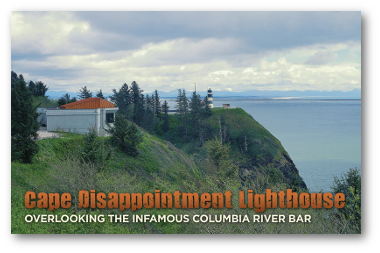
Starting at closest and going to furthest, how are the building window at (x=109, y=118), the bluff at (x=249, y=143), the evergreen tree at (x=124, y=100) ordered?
1. the building window at (x=109, y=118)
2. the bluff at (x=249, y=143)
3. the evergreen tree at (x=124, y=100)

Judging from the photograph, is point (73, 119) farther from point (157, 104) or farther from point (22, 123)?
point (157, 104)

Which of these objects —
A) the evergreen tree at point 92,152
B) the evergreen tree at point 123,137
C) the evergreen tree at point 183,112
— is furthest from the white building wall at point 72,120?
the evergreen tree at point 183,112

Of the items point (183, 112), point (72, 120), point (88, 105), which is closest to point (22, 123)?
point (72, 120)

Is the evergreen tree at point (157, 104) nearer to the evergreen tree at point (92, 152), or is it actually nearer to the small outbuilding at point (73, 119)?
the small outbuilding at point (73, 119)

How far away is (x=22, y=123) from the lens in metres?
10.8

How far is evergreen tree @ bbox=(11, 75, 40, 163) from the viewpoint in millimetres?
10188

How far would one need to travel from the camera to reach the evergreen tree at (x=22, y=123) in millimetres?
10188

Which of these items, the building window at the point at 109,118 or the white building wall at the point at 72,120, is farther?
the building window at the point at 109,118

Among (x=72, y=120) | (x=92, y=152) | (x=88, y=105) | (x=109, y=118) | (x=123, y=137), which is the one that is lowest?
(x=92, y=152)

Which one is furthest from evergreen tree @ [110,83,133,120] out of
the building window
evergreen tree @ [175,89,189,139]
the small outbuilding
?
the small outbuilding

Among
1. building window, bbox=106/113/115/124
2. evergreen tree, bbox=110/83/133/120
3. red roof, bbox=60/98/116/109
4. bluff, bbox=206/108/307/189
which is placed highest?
evergreen tree, bbox=110/83/133/120

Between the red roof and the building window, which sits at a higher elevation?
the red roof

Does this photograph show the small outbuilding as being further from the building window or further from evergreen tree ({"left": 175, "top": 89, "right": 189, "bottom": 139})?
evergreen tree ({"left": 175, "top": 89, "right": 189, "bottom": 139})
